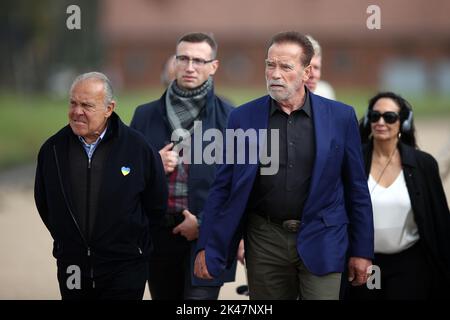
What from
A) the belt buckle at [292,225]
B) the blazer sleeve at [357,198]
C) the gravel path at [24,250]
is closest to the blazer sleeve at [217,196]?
the belt buckle at [292,225]

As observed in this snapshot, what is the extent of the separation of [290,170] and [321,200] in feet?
0.79

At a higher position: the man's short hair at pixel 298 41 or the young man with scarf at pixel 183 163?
the man's short hair at pixel 298 41

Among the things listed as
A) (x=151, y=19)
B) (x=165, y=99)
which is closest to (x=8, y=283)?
(x=165, y=99)

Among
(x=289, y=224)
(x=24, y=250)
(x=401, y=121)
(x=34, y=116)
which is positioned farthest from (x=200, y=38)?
(x=34, y=116)

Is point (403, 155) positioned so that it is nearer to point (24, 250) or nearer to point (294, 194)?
point (294, 194)

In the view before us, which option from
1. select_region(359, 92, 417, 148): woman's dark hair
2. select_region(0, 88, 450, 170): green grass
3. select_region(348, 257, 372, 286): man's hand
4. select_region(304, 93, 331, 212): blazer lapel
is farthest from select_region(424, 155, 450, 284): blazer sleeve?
select_region(0, 88, 450, 170): green grass

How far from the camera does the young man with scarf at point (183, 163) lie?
5.68 metres

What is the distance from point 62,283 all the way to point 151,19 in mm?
55512

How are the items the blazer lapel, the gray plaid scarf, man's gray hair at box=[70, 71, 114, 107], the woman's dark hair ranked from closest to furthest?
the blazer lapel < man's gray hair at box=[70, 71, 114, 107] < the gray plaid scarf < the woman's dark hair

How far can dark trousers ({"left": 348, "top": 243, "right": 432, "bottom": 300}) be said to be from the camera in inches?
223

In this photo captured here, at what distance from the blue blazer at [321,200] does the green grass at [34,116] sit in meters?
16.5

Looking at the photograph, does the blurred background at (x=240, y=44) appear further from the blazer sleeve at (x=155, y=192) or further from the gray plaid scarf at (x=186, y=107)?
the blazer sleeve at (x=155, y=192)

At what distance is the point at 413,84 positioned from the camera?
60062 millimetres

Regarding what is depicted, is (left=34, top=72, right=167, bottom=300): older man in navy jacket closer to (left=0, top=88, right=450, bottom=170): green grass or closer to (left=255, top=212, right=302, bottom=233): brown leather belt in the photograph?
(left=255, top=212, right=302, bottom=233): brown leather belt
